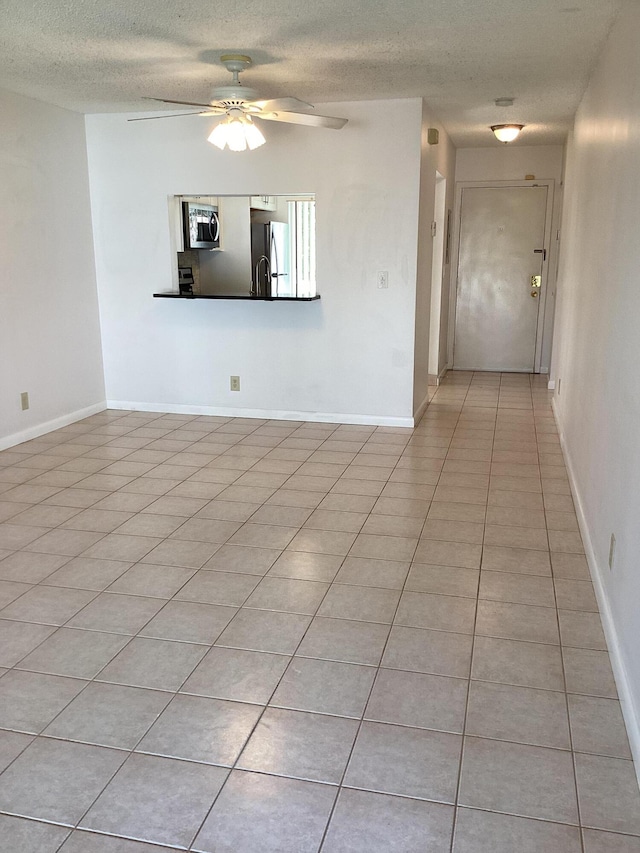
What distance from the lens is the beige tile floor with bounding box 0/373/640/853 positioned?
1720mm

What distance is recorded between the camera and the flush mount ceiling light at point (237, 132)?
3994mm

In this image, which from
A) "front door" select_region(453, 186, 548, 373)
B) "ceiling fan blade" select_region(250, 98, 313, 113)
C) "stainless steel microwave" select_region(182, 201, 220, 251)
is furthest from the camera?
"front door" select_region(453, 186, 548, 373)

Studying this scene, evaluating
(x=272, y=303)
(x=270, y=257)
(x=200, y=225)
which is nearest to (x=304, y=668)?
(x=272, y=303)

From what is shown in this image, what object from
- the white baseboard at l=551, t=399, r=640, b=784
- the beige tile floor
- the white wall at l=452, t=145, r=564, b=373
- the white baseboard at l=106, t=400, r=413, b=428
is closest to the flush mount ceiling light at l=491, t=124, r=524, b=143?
the white wall at l=452, t=145, r=564, b=373

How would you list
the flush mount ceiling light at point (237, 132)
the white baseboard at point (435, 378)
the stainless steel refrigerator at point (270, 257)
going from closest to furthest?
1. the flush mount ceiling light at point (237, 132)
2. the stainless steel refrigerator at point (270, 257)
3. the white baseboard at point (435, 378)

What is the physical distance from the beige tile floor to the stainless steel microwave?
234 cm

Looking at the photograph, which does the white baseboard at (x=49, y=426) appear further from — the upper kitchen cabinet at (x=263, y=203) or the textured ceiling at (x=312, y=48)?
the textured ceiling at (x=312, y=48)

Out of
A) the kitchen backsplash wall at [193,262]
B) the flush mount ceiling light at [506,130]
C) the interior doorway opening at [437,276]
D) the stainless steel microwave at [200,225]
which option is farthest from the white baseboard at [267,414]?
the flush mount ceiling light at [506,130]

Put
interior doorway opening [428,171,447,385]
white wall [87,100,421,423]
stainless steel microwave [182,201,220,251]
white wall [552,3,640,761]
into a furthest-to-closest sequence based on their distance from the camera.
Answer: interior doorway opening [428,171,447,385]
stainless steel microwave [182,201,220,251]
white wall [87,100,421,423]
white wall [552,3,640,761]

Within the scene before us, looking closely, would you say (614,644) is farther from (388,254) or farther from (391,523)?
(388,254)

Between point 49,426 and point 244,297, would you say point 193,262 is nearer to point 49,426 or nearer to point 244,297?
point 244,297

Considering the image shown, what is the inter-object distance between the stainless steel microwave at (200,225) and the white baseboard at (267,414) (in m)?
1.33

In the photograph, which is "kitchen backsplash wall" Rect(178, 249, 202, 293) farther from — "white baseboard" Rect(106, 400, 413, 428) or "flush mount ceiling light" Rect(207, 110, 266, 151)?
"flush mount ceiling light" Rect(207, 110, 266, 151)

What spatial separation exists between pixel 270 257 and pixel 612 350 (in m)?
4.24
